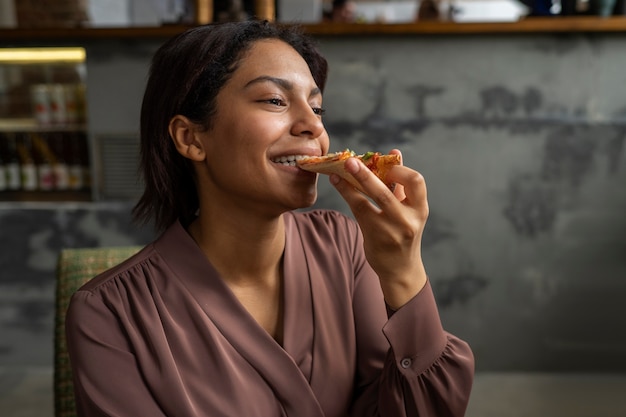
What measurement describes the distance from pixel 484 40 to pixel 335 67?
720 millimetres

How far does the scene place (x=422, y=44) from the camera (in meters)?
2.75

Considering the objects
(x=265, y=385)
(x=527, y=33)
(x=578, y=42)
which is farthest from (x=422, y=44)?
(x=265, y=385)

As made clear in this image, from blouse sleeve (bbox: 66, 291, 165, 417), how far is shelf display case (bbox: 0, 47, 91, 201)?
2167 millimetres

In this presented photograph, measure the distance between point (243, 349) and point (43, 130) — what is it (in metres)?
2.42

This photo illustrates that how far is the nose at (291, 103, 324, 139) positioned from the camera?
111cm

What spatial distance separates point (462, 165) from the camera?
2.86m

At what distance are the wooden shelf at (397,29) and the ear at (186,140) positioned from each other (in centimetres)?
155

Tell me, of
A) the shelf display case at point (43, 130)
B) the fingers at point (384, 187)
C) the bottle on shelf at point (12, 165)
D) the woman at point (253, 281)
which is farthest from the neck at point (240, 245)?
the bottle on shelf at point (12, 165)

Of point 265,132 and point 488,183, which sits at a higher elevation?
point 265,132

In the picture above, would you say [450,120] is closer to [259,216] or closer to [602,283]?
[602,283]

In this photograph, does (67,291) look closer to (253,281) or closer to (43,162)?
(253,281)

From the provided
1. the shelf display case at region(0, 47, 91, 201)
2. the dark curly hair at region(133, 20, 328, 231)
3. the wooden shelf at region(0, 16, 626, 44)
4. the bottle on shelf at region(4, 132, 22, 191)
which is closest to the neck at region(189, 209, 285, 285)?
the dark curly hair at region(133, 20, 328, 231)

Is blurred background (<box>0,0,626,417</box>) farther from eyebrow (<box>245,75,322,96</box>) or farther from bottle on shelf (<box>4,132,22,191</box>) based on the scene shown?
eyebrow (<box>245,75,322,96</box>)

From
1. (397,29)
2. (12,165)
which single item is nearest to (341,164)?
(397,29)
